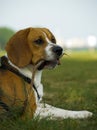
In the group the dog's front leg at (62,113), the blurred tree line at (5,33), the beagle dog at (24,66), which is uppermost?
the beagle dog at (24,66)

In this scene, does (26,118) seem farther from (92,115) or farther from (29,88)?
(92,115)

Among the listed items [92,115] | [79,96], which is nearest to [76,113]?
[92,115]

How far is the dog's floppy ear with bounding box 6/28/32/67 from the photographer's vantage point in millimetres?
7305

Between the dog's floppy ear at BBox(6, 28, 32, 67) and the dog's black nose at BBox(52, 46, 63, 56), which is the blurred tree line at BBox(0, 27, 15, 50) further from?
the dog's black nose at BBox(52, 46, 63, 56)

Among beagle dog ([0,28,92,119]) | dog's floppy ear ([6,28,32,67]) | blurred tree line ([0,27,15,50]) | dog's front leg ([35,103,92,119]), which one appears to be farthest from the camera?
blurred tree line ([0,27,15,50])

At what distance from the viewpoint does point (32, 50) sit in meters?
7.32

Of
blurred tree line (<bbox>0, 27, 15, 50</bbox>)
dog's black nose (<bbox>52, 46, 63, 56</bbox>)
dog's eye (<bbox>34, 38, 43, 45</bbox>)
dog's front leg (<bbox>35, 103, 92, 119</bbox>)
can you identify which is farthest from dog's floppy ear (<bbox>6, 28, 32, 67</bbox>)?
blurred tree line (<bbox>0, 27, 15, 50</bbox>)

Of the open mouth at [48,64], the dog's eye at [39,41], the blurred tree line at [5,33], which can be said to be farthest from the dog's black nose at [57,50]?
the blurred tree line at [5,33]

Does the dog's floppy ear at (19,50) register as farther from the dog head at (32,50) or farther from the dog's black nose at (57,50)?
the dog's black nose at (57,50)

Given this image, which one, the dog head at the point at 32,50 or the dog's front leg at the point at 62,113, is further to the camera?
the dog's front leg at the point at 62,113

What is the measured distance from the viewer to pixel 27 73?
745cm

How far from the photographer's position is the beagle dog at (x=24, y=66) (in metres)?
7.15

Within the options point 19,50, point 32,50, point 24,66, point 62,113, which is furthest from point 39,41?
point 62,113

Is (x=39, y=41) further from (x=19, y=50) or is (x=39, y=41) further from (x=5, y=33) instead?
(x=5, y=33)
